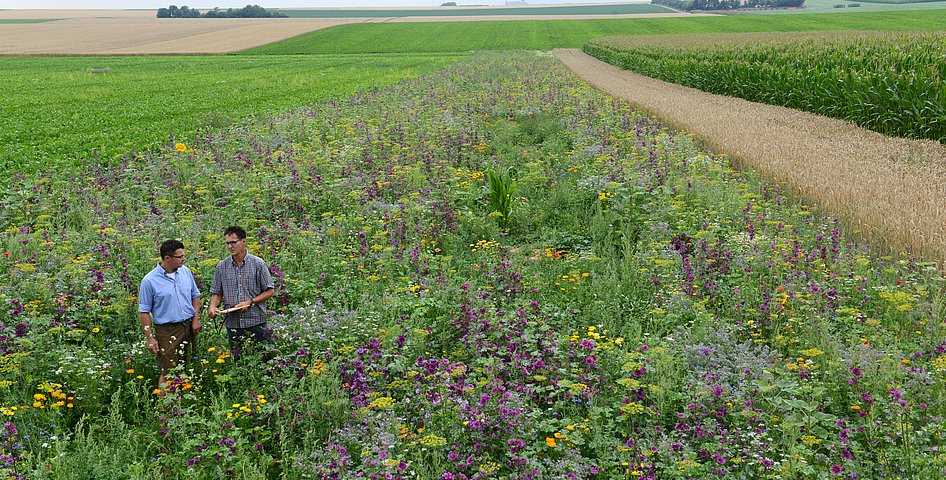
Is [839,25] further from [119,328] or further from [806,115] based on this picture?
[119,328]

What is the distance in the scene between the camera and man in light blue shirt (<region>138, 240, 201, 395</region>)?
5.63m

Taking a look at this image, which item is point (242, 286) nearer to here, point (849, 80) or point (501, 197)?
point (501, 197)

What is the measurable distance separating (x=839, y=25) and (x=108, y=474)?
8863 centimetres

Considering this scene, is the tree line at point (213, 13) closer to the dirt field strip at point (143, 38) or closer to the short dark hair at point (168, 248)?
the dirt field strip at point (143, 38)

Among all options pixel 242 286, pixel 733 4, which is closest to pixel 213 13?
pixel 733 4

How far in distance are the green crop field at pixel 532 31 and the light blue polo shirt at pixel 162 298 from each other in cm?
6434

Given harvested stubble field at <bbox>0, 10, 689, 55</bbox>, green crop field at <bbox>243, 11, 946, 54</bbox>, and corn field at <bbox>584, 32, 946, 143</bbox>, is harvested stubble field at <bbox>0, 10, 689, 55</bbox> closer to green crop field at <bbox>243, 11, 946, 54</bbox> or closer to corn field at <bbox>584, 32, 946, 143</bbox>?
green crop field at <bbox>243, 11, 946, 54</bbox>

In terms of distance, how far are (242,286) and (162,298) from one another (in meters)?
0.68

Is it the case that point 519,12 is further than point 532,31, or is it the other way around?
point 519,12

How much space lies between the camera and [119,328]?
635cm

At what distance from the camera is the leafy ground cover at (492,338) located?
4.38 meters

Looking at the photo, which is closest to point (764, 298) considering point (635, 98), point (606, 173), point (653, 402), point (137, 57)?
point (653, 402)

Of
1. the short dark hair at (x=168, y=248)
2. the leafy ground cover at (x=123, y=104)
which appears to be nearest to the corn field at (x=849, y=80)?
the short dark hair at (x=168, y=248)

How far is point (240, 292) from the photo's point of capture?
6.05 metres
